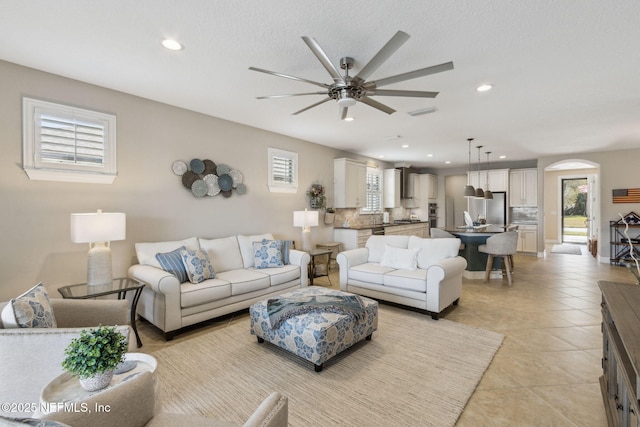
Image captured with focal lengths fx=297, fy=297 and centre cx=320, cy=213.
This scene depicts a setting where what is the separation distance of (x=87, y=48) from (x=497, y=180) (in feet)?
30.8

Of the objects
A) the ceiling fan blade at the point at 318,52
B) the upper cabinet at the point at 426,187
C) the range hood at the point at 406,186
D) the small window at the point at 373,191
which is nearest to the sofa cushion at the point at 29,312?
the ceiling fan blade at the point at 318,52

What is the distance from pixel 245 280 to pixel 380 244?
217 cm

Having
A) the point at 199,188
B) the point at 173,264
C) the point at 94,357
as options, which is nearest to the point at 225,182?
the point at 199,188

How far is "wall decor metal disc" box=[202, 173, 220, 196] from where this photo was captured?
14.1 ft

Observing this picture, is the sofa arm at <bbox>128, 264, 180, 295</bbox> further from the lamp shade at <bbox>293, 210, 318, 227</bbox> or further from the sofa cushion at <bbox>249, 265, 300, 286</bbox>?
the lamp shade at <bbox>293, 210, 318, 227</bbox>

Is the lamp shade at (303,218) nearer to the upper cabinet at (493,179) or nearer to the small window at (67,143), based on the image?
the small window at (67,143)

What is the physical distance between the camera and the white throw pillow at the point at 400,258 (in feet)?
13.5

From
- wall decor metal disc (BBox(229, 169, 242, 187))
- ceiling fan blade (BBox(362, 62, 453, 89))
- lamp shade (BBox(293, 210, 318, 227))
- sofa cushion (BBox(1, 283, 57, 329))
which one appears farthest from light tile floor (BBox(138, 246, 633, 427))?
ceiling fan blade (BBox(362, 62, 453, 89))

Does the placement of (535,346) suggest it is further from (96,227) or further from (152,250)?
(96,227)

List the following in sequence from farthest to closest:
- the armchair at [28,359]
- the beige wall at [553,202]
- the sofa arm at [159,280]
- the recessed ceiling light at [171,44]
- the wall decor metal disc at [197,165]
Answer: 1. the beige wall at [553,202]
2. the wall decor metal disc at [197,165]
3. the sofa arm at [159,280]
4. the recessed ceiling light at [171,44]
5. the armchair at [28,359]

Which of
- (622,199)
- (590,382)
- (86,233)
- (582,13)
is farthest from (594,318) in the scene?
(86,233)

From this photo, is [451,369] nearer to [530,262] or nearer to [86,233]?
[86,233]

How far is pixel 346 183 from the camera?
21.4 ft

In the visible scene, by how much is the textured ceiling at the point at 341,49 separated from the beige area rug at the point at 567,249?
18.2 feet
